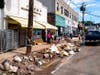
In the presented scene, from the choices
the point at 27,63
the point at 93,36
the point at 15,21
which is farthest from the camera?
the point at 93,36

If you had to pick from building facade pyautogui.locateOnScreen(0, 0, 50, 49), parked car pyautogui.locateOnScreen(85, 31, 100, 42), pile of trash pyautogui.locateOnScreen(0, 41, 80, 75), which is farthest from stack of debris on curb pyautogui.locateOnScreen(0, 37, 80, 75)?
parked car pyautogui.locateOnScreen(85, 31, 100, 42)

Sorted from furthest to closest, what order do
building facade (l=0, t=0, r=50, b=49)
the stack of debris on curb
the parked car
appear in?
the parked car
building facade (l=0, t=0, r=50, b=49)
the stack of debris on curb

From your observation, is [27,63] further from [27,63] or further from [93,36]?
[93,36]

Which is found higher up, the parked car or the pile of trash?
the parked car

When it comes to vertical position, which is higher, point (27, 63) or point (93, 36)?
point (93, 36)

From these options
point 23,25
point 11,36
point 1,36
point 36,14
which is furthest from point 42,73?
point 36,14

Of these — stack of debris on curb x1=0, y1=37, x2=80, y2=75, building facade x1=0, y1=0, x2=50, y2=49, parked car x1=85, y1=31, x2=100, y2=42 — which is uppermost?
building facade x1=0, y1=0, x2=50, y2=49

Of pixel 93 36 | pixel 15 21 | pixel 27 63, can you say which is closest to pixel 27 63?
pixel 27 63

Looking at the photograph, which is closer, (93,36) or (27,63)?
(27,63)

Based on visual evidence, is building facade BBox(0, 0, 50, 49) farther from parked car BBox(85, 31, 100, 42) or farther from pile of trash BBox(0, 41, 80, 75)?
parked car BBox(85, 31, 100, 42)

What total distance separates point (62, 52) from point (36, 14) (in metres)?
12.6

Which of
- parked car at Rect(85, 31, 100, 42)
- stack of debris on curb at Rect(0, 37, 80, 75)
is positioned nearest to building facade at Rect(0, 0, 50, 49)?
stack of debris on curb at Rect(0, 37, 80, 75)

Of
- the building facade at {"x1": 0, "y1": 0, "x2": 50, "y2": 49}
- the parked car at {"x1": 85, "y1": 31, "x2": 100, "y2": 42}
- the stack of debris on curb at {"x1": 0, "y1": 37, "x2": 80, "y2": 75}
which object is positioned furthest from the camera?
the parked car at {"x1": 85, "y1": 31, "x2": 100, "y2": 42}

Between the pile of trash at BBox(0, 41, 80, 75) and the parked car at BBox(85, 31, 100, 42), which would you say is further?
the parked car at BBox(85, 31, 100, 42)
